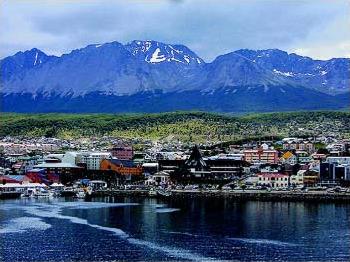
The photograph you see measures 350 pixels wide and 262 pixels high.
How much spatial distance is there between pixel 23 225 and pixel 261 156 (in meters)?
20.4

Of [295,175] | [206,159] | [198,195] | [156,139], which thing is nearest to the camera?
[198,195]

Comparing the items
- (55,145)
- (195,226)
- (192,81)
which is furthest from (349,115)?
(192,81)

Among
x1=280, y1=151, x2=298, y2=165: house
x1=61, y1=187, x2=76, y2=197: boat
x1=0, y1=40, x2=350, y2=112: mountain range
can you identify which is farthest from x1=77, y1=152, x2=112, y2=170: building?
x1=0, y1=40, x2=350, y2=112: mountain range

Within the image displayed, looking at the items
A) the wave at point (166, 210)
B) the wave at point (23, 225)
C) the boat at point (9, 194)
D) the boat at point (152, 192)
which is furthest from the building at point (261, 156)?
the wave at point (23, 225)

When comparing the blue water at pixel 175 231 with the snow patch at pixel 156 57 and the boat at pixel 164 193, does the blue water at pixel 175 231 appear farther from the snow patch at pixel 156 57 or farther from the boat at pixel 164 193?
the snow patch at pixel 156 57

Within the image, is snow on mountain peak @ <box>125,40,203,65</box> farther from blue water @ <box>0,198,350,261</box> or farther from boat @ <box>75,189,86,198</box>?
blue water @ <box>0,198,350,261</box>

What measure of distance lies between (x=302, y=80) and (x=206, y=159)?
83969 mm

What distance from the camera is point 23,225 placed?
17219 mm

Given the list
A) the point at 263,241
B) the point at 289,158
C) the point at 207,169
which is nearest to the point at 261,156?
the point at 289,158

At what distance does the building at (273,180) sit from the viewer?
96.6 feet

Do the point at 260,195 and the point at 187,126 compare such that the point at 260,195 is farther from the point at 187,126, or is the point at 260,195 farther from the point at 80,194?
the point at 187,126

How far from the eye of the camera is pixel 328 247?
14125mm

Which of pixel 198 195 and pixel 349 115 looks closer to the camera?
pixel 198 195

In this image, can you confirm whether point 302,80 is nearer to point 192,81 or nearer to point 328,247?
point 192,81
